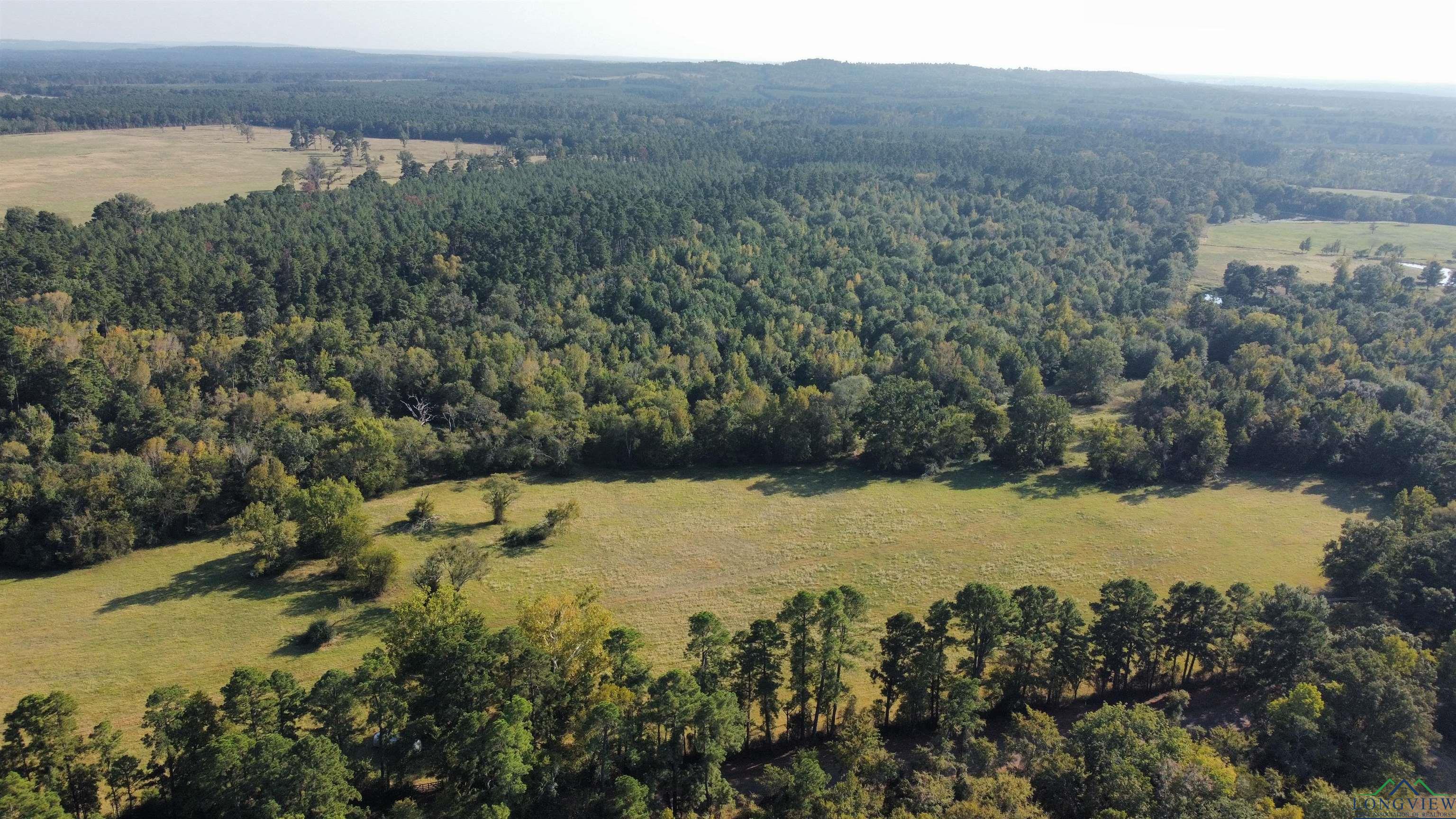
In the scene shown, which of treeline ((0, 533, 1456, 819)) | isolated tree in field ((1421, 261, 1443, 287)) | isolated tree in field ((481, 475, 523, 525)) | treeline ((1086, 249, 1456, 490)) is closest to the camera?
treeline ((0, 533, 1456, 819))

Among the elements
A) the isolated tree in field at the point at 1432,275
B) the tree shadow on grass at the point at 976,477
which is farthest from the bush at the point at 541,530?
the isolated tree in field at the point at 1432,275

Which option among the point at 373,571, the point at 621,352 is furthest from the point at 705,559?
the point at 621,352

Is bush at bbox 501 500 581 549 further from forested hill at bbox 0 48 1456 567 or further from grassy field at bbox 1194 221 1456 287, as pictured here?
grassy field at bbox 1194 221 1456 287

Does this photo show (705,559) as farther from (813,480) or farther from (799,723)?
(799,723)

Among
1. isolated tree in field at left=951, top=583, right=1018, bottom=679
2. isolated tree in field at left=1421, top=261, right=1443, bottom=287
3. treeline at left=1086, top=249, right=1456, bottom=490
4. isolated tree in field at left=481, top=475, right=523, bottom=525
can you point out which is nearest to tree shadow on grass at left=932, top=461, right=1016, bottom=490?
treeline at left=1086, top=249, right=1456, bottom=490

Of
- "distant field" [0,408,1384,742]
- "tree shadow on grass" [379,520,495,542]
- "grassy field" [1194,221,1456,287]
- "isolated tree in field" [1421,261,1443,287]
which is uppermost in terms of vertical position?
"grassy field" [1194,221,1456,287]

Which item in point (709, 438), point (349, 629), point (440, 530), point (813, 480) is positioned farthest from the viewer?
point (709, 438)

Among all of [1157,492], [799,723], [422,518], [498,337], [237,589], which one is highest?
[498,337]

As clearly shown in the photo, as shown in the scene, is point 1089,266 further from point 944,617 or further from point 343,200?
point 343,200
